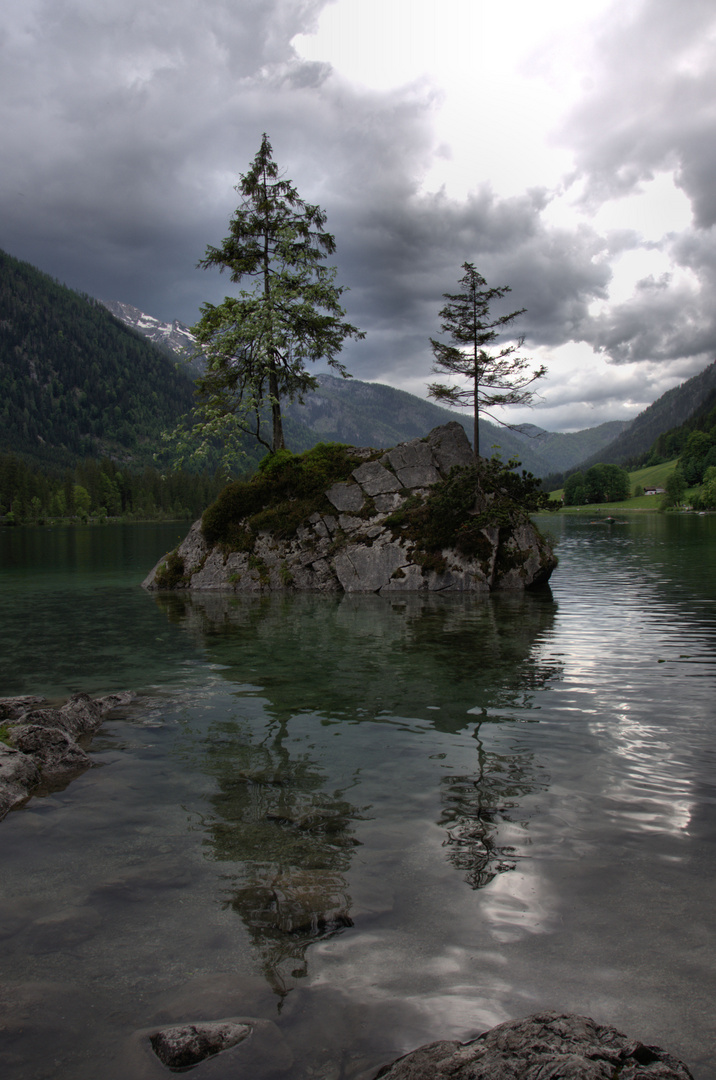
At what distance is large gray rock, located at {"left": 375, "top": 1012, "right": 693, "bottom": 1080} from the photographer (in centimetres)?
289

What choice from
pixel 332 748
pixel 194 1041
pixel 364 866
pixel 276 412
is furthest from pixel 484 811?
pixel 276 412

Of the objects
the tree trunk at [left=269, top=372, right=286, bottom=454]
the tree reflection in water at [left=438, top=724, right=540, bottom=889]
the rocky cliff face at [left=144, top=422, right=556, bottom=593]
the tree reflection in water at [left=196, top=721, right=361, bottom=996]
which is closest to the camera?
the tree reflection in water at [left=196, top=721, right=361, bottom=996]

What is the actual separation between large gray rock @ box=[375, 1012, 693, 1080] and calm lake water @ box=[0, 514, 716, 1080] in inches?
17.6

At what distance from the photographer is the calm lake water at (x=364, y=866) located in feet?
12.8

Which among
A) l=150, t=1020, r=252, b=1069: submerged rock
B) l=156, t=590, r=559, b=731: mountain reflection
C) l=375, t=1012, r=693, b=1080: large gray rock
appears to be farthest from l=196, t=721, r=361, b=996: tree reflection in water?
l=156, t=590, r=559, b=731: mountain reflection

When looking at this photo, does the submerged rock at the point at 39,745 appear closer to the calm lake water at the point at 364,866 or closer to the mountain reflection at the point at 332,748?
the calm lake water at the point at 364,866

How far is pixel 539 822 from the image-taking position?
6.53 m

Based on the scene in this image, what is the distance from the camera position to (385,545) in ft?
98.4

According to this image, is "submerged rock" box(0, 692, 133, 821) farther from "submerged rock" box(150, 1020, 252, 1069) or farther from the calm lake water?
"submerged rock" box(150, 1020, 252, 1069)

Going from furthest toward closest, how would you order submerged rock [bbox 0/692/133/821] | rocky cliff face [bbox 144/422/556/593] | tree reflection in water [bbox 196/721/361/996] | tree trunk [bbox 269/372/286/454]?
tree trunk [bbox 269/372/286/454], rocky cliff face [bbox 144/422/556/593], submerged rock [bbox 0/692/133/821], tree reflection in water [bbox 196/721/361/996]

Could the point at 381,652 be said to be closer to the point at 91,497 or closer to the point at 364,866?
the point at 364,866

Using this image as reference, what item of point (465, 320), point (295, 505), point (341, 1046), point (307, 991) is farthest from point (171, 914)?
point (465, 320)

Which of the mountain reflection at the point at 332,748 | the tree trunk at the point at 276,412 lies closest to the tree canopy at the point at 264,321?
the tree trunk at the point at 276,412

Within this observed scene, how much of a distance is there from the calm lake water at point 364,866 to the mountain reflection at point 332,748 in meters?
0.04
